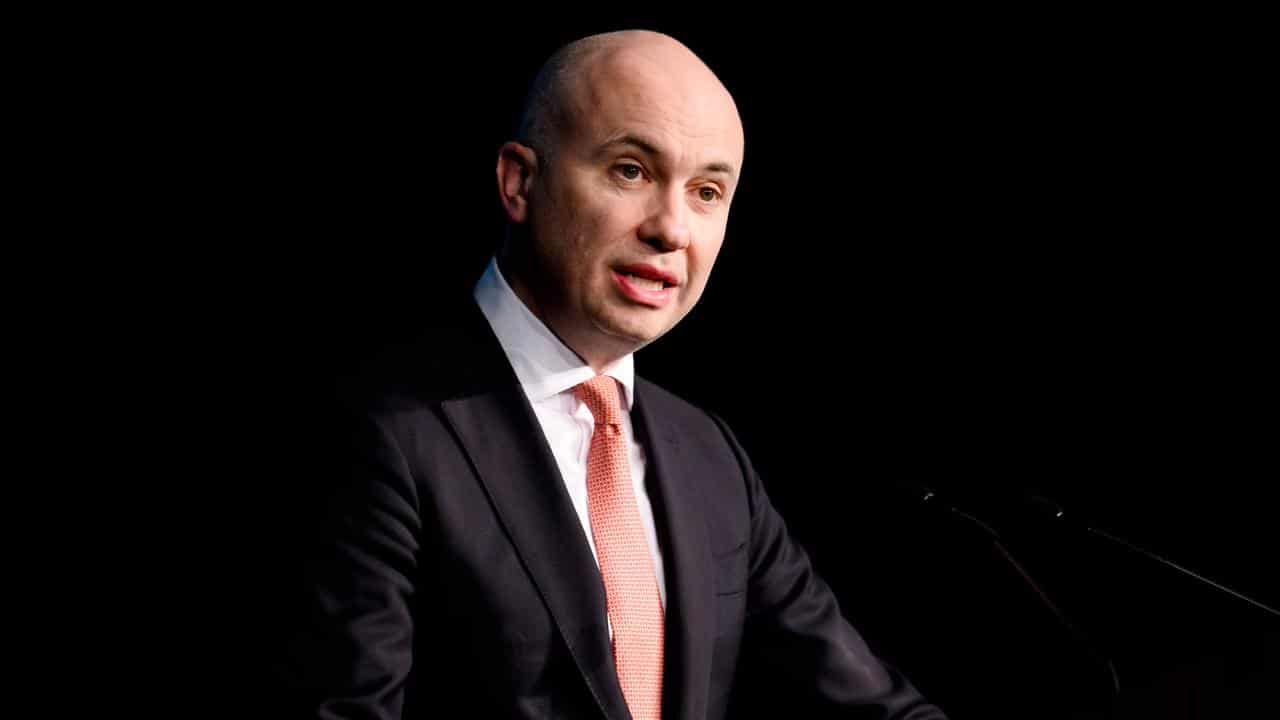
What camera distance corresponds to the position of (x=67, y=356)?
5.28 feet

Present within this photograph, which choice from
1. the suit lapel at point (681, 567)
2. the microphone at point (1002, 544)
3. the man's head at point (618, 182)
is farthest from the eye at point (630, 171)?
the microphone at point (1002, 544)

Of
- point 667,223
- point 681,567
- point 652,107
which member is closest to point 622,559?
point 681,567

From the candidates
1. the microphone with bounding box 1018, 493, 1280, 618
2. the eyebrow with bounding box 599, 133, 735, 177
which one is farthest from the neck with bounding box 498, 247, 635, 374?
the microphone with bounding box 1018, 493, 1280, 618

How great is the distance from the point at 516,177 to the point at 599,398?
1.03 ft

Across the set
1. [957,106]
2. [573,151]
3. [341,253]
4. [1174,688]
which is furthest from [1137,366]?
[341,253]

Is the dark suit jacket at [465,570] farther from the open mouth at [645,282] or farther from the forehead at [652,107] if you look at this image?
the forehead at [652,107]

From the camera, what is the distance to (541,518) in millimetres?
1407

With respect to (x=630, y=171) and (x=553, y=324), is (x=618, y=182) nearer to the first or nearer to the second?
(x=630, y=171)

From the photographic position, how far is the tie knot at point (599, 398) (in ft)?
5.00

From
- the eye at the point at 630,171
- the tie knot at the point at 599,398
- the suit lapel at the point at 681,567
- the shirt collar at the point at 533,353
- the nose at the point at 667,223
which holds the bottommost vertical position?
the suit lapel at the point at 681,567

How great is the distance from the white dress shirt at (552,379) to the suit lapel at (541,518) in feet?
0.21

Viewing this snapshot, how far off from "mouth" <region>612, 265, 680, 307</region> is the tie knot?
0.45ft

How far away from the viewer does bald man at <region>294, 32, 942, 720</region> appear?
1.35 m

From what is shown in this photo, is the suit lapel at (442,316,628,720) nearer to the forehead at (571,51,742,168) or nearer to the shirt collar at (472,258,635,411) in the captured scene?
the shirt collar at (472,258,635,411)
